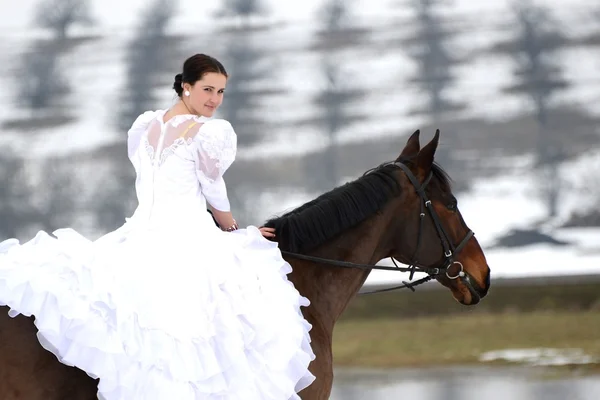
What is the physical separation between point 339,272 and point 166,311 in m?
0.86

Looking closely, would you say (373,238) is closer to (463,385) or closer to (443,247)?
(443,247)

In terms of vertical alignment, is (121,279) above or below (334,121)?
below

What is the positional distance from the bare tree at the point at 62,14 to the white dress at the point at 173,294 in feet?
63.5

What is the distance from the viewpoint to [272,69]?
2173 centimetres

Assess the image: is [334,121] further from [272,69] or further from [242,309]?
[242,309]

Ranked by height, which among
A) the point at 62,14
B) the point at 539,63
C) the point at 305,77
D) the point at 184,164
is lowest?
the point at 184,164

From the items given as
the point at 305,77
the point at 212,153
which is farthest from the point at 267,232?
the point at 305,77

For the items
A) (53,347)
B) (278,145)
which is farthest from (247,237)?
(278,145)

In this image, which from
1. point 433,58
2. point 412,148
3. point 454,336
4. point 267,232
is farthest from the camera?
point 433,58

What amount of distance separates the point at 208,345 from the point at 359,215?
0.89 m

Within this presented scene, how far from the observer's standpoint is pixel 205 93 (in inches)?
134

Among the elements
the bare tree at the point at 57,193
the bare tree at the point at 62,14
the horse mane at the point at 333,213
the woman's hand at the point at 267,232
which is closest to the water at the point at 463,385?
the horse mane at the point at 333,213

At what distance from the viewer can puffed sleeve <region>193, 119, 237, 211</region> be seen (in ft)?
10.8

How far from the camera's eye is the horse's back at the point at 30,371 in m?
2.85
